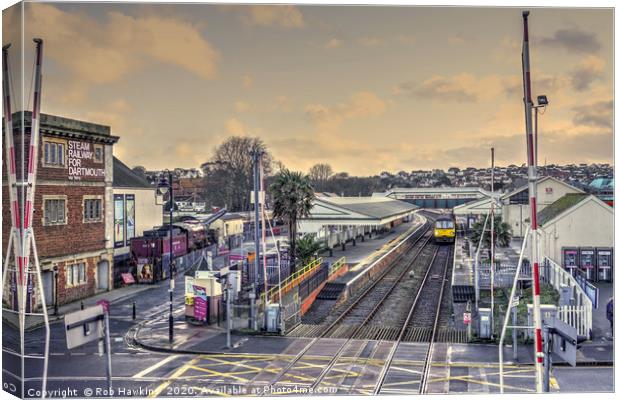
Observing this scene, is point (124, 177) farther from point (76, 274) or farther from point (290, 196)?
point (290, 196)

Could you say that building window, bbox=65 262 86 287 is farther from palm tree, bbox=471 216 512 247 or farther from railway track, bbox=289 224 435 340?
palm tree, bbox=471 216 512 247

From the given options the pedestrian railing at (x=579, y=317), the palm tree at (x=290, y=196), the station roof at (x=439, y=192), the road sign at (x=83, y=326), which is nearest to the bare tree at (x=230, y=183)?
the palm tree at (x=290, y=196)

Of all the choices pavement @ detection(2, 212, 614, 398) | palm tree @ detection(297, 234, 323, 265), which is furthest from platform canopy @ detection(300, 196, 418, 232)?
pavement @ detection(2, 212, 614, 398)

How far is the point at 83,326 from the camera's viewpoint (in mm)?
13062

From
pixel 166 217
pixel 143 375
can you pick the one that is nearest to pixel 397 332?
pixel 143 375

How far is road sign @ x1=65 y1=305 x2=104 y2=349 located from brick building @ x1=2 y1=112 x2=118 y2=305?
780cm

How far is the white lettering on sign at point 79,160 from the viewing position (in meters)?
23.9

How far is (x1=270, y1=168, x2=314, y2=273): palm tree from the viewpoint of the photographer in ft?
126

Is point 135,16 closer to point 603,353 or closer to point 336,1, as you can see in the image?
point 336,1

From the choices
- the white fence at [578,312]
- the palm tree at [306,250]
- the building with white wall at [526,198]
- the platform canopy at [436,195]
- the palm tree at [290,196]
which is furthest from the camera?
the platform canopy at [436,195]

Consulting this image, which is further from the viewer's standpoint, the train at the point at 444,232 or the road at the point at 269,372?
the train at the point at 444,232

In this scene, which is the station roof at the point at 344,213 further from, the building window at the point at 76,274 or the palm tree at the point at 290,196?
the building window at the point at 76,274

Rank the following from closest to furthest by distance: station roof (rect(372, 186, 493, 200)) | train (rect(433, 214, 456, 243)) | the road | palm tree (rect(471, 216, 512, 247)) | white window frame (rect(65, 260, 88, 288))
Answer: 1. the road
2. white window frame (rect(65, 260, 88, 288))
3. palm tree (rect(471, 216, 512, 247))
4. station roof (rect(372, 186, 493, 200))
5. train (rect(433, 214, 456, 243))

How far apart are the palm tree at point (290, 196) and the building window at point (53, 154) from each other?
16.9 meters
